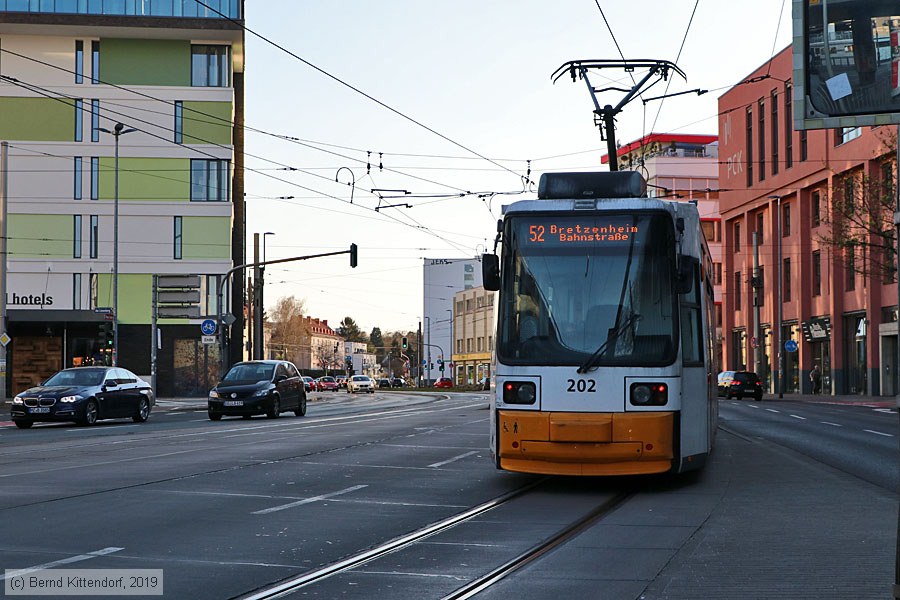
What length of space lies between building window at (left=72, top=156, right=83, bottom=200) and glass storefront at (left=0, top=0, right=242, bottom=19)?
727 cm

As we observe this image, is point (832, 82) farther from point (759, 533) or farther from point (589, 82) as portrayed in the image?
point (589, 82)

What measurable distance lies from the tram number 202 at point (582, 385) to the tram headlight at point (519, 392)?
1.29 feet

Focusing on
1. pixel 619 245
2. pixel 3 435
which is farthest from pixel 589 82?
pixel 619 245

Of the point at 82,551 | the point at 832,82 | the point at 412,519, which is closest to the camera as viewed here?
the point at 832,82

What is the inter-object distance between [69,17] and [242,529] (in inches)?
2109

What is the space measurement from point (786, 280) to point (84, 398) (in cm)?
4928

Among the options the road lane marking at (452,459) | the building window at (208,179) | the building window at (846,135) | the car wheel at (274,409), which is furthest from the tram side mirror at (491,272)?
the building window at (208,179)

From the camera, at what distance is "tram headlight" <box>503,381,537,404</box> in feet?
41.4

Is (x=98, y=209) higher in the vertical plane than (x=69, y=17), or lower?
lower

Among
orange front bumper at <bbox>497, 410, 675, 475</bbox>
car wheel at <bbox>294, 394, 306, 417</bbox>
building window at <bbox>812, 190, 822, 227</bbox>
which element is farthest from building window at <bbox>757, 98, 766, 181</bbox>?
orange front bumper at <bbox>497, 410, 675, 475</bbox>

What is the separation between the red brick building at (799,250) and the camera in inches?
2136

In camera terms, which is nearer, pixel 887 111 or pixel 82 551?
pixel 887 111

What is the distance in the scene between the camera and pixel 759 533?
9.90 m

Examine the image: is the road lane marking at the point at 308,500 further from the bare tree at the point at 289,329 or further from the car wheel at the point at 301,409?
the bare tree at the point at 289,329
